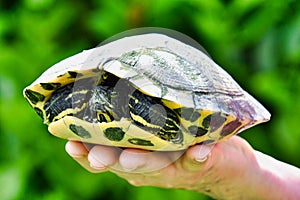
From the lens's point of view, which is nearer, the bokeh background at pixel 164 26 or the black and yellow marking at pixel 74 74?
the black and yellow marking at pixel 74 74

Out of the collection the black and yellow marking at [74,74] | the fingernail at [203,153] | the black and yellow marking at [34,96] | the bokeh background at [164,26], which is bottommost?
the bokeh background at [164,26]

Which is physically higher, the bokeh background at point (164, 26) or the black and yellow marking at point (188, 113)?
the black and yellow marking at point (188, 113)

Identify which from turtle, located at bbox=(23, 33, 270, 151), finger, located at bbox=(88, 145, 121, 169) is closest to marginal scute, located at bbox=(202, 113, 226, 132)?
→ turtle, located at bbox=(23, 33, 270, 151)

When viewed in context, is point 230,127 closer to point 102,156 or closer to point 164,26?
point 102,156

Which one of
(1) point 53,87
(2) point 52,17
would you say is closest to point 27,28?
(2) point 52,17

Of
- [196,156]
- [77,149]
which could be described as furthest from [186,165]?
[77,149]

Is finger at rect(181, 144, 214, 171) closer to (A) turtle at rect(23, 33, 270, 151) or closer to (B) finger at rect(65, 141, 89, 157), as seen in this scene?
(A) turtle at rect(23, 33, 270, 151)

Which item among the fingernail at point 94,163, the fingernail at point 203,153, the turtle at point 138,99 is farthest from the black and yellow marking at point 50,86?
the fingernail at point 203,153

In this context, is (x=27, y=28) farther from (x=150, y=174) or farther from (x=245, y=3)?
(x=150, y=174)

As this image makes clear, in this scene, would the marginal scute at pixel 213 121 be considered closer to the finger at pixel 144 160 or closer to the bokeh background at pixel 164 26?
the finger at pixel 144 160
